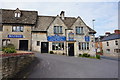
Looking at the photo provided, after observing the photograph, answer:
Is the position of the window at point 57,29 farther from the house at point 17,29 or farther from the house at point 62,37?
the house at point 17,29

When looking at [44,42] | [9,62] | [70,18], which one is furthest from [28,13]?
[9,62]

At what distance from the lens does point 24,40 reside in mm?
23188

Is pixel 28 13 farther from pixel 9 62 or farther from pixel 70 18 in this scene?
pixel 9 62

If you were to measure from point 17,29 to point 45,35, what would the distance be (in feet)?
21.1

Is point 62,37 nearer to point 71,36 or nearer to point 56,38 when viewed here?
point 56,38

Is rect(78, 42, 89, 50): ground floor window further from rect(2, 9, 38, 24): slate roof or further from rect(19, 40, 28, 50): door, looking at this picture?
rect(19, 40, 28, 50): door

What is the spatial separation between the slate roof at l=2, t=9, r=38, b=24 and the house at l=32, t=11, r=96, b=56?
192cm

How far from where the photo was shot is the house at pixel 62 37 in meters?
23.2

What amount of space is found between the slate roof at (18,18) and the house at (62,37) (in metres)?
1.92

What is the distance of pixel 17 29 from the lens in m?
23.0

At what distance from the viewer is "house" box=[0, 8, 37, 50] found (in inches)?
883

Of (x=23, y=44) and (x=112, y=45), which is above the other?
(x=23, y=44)

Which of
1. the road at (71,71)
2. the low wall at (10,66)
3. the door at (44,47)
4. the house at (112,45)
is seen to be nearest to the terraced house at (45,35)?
the door at (44,47)

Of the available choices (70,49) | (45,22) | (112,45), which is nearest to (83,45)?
(70,49)
